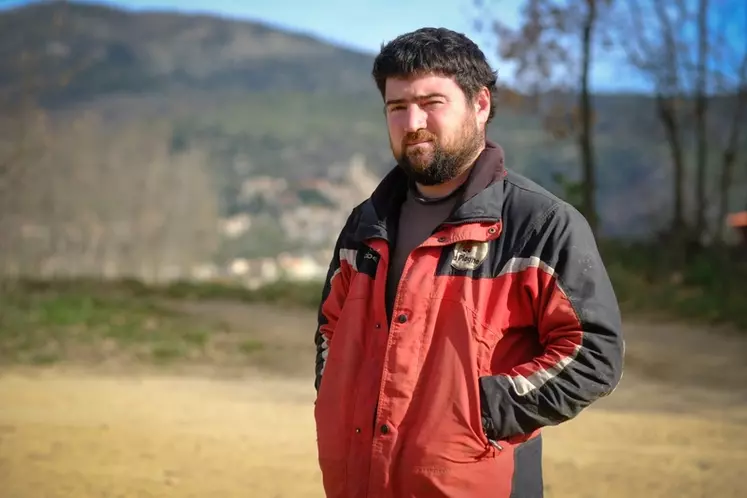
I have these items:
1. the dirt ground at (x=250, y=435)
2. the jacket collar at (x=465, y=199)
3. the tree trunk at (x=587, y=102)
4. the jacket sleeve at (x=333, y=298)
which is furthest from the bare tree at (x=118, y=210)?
the jacket collar at (x=465, y=199)

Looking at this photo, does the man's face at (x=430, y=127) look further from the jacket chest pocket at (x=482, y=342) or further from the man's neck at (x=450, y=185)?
the jacket chest pocket at (x=482, y=342)

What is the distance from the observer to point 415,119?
7.06 ft

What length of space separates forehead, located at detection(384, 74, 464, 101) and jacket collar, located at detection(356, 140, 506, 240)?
18 cm

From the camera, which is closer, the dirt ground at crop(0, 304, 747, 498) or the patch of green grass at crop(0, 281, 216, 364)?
the dirt ground at crop(0, 304, 747, 498)

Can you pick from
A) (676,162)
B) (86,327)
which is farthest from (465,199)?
(676,162)

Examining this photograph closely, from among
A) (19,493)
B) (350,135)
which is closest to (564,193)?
(19,493)

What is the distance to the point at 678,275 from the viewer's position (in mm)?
15477

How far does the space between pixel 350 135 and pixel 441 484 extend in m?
68.8

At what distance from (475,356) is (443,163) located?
454mm

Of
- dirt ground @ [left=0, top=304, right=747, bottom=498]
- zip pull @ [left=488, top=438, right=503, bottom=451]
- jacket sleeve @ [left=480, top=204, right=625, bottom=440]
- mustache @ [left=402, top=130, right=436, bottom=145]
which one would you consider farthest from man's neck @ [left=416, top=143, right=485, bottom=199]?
dirt ground @ [left=0, top=304, right=747, bottom=498]

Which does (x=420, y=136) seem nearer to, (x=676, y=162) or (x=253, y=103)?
(x=676, y=162)

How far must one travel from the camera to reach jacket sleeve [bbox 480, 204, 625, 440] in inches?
81.0

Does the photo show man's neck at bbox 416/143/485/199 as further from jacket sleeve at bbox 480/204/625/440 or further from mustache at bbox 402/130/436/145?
jacket sleeve at bbox 480/204/625/440

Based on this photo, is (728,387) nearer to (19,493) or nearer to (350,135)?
(19,493)
